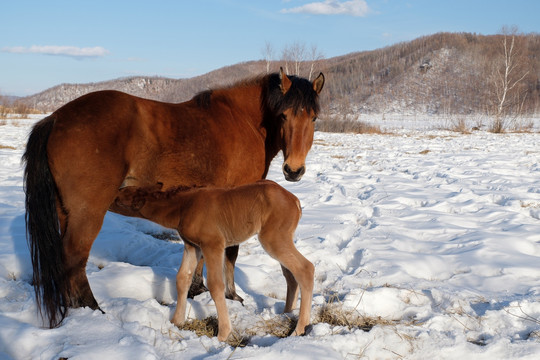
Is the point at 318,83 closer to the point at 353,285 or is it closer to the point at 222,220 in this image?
the point at 222,220

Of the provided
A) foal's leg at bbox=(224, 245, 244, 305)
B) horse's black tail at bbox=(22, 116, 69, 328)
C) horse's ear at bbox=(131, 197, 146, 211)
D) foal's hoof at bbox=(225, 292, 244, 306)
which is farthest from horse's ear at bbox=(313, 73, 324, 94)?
horse's black tail at bbox=(22, 116, 69, 328)

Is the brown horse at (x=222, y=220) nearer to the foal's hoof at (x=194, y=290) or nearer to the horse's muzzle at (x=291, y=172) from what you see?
the horse's muzzle at (x=291, y=172)

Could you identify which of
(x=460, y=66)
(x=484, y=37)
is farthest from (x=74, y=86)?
(x=484, y=37)

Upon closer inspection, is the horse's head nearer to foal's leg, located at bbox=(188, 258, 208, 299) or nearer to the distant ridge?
foal's leg, located at bbox=(188, 258, 208, 299)

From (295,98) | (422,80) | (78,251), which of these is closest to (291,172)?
(295,98)

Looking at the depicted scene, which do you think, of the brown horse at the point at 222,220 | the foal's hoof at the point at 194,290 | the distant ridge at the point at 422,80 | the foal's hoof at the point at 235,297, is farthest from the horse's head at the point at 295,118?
the distant ridge at the point at 422,80

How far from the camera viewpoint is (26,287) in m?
3.42

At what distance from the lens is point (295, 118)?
3.71 meters

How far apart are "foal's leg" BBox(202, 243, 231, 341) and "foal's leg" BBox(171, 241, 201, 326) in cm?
30

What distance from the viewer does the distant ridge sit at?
6191 cm

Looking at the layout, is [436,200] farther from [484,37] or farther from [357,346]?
[484,37]

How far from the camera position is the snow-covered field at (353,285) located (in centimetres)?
252

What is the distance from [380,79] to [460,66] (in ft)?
47.9

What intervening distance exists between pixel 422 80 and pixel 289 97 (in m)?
76.3
